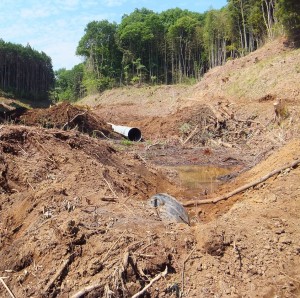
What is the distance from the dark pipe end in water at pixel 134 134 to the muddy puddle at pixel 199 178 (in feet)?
20.2

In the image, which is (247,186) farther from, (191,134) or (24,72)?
(24,72)

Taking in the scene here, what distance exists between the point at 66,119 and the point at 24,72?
5321 centimetres

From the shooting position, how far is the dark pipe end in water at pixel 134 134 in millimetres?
19230

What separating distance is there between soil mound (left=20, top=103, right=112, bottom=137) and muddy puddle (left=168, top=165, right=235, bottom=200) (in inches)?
235

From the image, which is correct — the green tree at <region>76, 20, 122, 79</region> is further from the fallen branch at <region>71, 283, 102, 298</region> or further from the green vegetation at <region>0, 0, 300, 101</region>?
the fallen branch at <region>71, 283, 102, 298</region>

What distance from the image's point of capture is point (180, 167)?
1336 centimetres

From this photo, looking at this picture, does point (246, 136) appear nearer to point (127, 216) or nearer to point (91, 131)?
point (91, 131)

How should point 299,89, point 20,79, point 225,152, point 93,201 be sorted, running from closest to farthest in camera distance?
1. point 93,201
2. point 225,152
3. point 299,89
4. point 20,79

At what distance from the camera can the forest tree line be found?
62250 mm

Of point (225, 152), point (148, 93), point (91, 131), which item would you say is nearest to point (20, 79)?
point (148, 93)

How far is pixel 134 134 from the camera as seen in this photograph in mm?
19500

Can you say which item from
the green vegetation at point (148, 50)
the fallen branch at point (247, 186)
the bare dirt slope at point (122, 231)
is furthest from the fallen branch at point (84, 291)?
the green vegetation at point (148, 50)

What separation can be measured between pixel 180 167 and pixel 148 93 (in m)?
31.9

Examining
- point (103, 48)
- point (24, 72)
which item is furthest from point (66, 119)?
point (24, 72)
